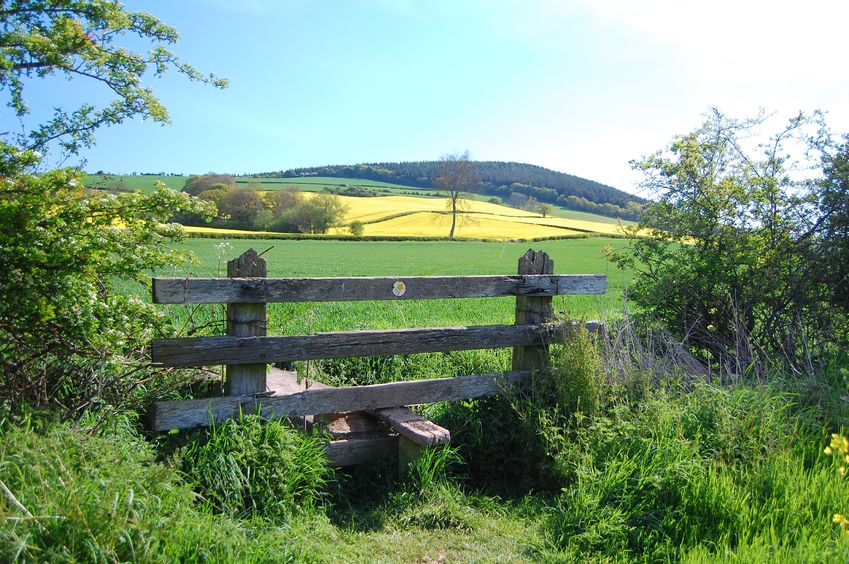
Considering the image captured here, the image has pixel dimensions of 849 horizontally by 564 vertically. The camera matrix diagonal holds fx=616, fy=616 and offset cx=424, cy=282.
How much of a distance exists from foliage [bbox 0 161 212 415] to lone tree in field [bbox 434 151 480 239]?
220 ft

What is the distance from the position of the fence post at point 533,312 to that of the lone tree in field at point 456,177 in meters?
65.7

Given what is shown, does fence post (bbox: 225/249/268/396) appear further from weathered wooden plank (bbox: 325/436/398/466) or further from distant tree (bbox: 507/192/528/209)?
distant tree (bbox: 507/192/528/209)

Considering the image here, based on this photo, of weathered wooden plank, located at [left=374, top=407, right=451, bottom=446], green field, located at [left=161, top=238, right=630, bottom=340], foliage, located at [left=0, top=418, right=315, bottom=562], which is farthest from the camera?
green field, located at [left=161, top=238, right=630, bottom=340]

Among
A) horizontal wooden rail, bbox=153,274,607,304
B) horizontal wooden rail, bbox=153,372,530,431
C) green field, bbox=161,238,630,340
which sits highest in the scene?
horizontal wooden rail, bbox=153,274,607,304

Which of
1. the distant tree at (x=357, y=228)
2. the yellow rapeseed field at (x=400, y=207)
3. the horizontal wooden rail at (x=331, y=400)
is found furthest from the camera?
the yellow rapeseed field at (x=400, y=207)

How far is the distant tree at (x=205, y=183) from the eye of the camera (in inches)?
2267

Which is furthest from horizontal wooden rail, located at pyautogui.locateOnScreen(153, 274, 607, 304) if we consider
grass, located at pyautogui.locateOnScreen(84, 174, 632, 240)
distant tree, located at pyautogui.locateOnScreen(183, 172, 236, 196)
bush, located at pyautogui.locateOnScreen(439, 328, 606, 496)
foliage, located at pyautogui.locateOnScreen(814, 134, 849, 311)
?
distant tree, located at pyautogui.locateOnScreen(183, 172, 236, 196)

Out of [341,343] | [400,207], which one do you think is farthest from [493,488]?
[400,207]

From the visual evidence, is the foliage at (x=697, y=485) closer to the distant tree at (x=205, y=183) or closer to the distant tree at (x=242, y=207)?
the distant tree at (x=242, y=207)

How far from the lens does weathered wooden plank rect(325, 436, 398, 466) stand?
4.91 meters

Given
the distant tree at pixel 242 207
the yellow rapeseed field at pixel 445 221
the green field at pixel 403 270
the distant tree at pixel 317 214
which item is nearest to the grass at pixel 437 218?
the yellow rapeseed field at pixel 445 221

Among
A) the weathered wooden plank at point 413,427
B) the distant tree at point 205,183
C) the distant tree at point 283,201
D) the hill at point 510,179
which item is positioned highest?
the hill at point 510,179

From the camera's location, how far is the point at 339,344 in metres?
5.04

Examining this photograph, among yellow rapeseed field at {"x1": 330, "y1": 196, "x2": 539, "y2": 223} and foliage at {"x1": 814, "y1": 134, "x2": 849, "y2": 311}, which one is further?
yellow rapeseed field at {"x1": 330, "y1": 196, "x2": 539, "y2": 223}
